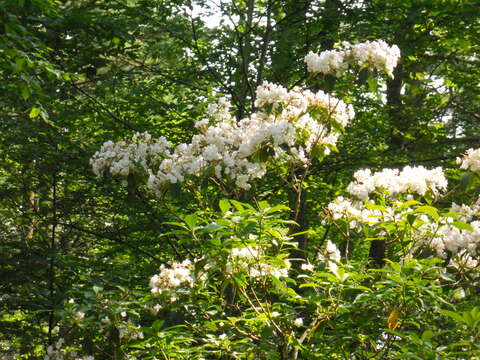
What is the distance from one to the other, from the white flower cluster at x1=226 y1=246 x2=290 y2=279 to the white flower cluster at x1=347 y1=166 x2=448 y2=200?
79cm

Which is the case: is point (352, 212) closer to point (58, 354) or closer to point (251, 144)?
point (251, 144)

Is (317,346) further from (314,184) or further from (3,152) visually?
(3,152)

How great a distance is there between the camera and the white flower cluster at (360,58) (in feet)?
10.5

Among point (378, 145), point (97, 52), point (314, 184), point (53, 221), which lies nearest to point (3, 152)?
point (53, 221)

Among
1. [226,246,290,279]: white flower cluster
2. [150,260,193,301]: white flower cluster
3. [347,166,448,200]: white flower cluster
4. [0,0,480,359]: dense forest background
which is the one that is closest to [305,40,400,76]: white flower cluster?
[347,166,448,200]: white flower cluster

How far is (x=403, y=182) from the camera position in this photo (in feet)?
10.5

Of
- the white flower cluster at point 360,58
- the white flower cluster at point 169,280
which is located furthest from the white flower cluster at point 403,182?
the white flower cluster at point 169,280

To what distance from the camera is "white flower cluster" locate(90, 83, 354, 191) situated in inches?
131

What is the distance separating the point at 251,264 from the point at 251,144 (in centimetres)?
79

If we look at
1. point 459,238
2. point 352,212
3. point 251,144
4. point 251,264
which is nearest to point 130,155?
point 251,144

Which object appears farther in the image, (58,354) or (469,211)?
(58,354)

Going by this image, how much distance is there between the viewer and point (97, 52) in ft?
20.6

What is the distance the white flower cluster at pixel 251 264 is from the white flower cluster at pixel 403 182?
79cm

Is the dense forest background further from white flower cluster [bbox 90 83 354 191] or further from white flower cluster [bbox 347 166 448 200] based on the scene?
white flower cluster [bbox 347 166 448 200]
